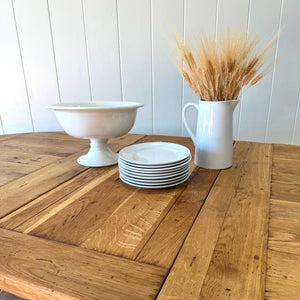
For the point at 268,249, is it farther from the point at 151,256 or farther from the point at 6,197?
the point at 6,197

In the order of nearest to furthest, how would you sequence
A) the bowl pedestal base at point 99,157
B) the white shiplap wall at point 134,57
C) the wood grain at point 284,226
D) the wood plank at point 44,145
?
the wood grain at point 284,226 → the bowl pedestal base at point 99,157 → the wood plank at point 44,145 → the white shiplap wall at point 134,57

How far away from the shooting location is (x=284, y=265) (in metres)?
0.40

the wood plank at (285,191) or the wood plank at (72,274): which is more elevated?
the wood plank at (72,274)

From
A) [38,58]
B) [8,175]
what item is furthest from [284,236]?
[38,58]

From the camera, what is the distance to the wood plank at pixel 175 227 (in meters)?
0.42

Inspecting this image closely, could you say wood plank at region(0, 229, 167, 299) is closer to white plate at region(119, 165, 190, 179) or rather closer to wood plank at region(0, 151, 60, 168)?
white plate at region(119, 165, 190, 179)

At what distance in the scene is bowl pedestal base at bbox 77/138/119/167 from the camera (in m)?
0.84

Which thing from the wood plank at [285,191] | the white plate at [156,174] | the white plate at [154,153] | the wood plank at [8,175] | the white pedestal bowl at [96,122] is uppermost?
the white pedestal bowl at [96,122]

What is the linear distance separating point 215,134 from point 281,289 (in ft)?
1.53

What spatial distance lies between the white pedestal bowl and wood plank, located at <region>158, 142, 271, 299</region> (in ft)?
1.08

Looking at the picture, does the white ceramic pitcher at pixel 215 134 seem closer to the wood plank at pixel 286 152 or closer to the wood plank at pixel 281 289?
the wood plank at pixel 286 152

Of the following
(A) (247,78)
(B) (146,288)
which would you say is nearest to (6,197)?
(B) (146,288)

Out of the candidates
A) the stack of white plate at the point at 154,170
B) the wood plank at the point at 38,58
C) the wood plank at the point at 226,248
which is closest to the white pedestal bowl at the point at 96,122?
the stack of white plate at the point at 154,170

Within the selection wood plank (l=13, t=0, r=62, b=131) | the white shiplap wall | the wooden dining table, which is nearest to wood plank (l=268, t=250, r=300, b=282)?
the wooden dining table
